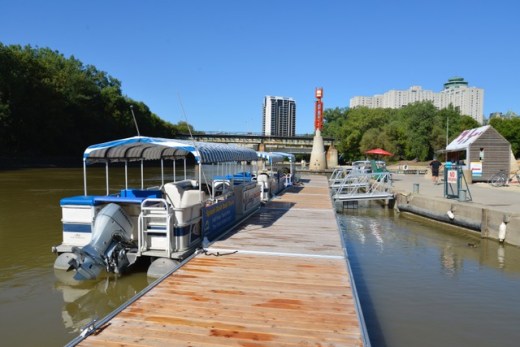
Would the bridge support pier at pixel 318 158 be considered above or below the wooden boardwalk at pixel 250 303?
above

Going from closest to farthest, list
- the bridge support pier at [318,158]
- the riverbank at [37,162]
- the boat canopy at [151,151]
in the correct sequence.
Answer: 1. the boat canopy at [151,151]
2. the riverbank at [37,162]
3. the bridge support pier at [318,158]

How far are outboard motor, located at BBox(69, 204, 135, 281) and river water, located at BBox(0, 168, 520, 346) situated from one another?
63cm

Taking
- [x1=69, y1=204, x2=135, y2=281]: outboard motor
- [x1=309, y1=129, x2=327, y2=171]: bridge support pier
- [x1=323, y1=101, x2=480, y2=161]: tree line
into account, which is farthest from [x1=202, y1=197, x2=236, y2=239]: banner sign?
[x1=323, y1=101, x2=480, y2=161]: tree line

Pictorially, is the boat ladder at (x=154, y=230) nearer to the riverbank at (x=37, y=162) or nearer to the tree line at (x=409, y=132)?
the riverbank at (x=37, y=162)

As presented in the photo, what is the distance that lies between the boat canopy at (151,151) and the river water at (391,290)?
263 cm

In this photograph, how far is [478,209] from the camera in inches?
577

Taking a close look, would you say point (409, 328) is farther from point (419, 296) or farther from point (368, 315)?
point (419, 296)

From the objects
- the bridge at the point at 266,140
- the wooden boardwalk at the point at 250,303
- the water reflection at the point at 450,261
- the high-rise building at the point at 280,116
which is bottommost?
the water reflection at the point at 450,261

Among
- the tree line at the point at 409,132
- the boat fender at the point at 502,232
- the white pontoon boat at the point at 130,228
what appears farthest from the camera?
the tree line at the point at 409,132

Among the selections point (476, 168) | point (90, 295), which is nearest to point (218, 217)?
point (90, 295)

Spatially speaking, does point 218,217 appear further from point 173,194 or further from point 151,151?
point 151,151

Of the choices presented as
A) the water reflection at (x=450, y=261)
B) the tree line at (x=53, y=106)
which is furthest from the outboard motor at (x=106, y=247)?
the tree line at (x=53, y=106)

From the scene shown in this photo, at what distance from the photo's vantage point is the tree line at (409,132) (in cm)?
6844

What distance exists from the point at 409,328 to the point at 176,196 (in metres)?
5.65
